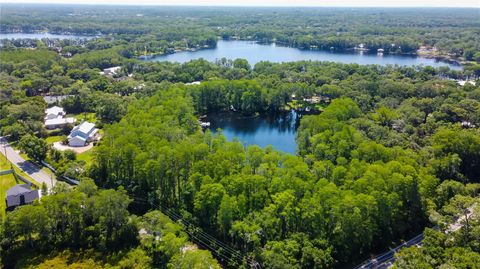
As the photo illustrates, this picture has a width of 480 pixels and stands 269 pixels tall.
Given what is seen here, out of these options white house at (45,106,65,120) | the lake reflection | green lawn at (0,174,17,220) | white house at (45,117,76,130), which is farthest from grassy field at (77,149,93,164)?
the lake reflection

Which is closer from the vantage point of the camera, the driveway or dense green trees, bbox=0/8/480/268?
dense green trees, bbox=0/8/480/268

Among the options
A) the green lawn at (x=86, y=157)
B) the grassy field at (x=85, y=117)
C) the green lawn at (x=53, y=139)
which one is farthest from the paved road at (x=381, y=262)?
the grassy field at (x=85, y=117)

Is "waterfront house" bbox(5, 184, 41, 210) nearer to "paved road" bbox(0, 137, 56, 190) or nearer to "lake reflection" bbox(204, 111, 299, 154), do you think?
"paved road" bbox(0, 137, 56, 190)

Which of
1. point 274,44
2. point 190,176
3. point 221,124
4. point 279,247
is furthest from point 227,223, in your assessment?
point 274,44

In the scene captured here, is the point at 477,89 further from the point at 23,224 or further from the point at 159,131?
the point at 23,224

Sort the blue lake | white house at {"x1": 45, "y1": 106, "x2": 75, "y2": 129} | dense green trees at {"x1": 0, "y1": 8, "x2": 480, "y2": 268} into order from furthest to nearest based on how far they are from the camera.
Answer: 1. the blue lake
2. white house at {"x1": 45, "y1": 106, "x2": 75, "y2": 129}
3. dense green trees at {"x1": 0, "y1": 8, "x2": 480, "y2": 268}

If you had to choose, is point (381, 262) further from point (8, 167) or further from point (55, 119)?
point (55, 119)

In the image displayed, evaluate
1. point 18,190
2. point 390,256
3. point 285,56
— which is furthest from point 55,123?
point 285,56
